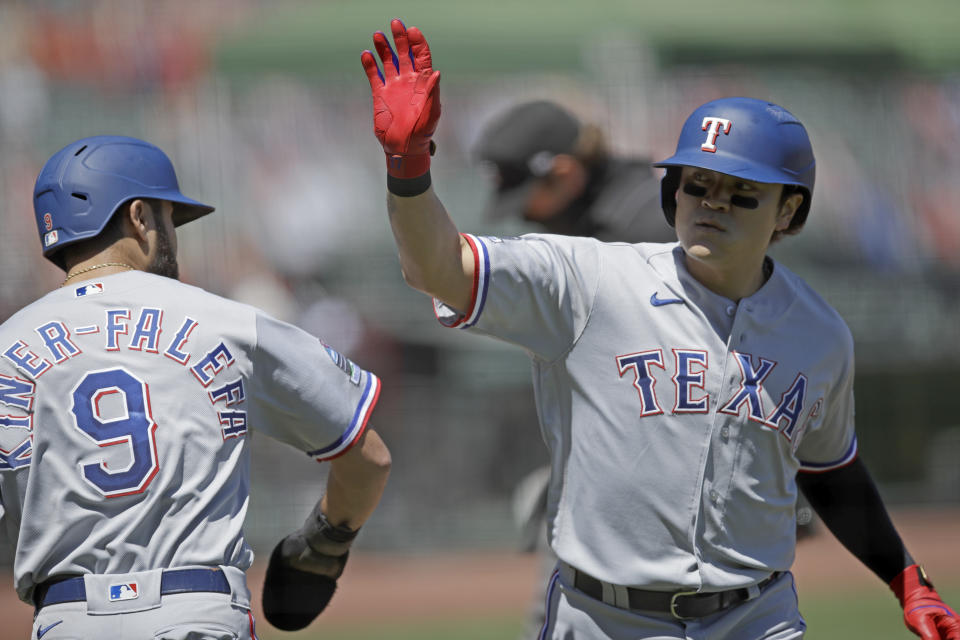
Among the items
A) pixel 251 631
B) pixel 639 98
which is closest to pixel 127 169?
pixel 251 631

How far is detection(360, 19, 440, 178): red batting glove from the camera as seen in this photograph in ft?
7.64

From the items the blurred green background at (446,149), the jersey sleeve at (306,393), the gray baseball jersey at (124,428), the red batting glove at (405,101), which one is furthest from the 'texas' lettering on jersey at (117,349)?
the blurred green background at (446,149)

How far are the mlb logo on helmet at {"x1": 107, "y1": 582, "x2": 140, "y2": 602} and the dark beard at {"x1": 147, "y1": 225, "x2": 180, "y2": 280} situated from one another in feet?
2.34

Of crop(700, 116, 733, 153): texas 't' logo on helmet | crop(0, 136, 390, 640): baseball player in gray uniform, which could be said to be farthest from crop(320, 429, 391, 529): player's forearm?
crop(700, 116, 733, 153): texas 't' logo on helmet

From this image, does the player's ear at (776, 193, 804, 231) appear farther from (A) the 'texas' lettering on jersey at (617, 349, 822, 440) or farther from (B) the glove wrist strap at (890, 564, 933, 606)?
(B) the glove wrist strap at (890, 564, 933, 606)

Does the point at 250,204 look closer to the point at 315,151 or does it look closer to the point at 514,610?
the point at 315,151

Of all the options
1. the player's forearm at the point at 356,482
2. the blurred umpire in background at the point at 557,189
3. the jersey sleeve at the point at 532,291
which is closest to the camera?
the jersey sleeve at the point at 532,291

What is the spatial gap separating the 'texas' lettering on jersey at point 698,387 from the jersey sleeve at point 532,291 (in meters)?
0.16

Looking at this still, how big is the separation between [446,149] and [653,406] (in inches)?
194

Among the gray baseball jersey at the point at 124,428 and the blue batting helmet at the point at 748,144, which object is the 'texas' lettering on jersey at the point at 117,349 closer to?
the gray baseball jersey at the point at 124,428

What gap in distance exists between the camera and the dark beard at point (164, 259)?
104 inches

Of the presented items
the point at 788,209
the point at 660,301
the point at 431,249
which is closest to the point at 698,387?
the point at 660,301

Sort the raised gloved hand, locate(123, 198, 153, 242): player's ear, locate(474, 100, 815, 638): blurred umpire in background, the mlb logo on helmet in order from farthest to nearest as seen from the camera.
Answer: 1. locate(474, 100, 815, 638): blurred umpire in background
2. the raised gloved hand
3. locate(123, 198, 153, 242): player's ear
4. the mlb logo on helmet

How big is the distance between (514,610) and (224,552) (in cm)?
430
